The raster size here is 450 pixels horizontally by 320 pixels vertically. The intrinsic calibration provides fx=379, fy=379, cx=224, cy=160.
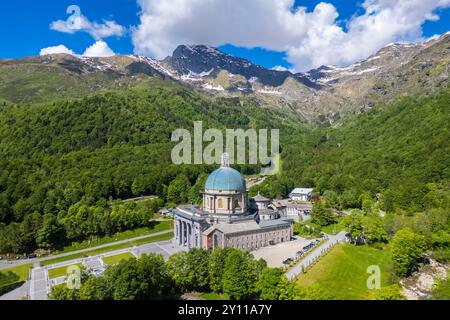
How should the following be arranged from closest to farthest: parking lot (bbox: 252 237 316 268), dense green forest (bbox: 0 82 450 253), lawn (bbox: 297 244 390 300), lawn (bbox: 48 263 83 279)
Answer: lawn (bbox: 297 244 390 300), lawn (bbox: 48 263 83 279), parking lot (bbox: 252 237 316 268), dense green forest (bbox: 0 82 450 253)

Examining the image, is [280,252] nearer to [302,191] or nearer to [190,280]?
[190,280]

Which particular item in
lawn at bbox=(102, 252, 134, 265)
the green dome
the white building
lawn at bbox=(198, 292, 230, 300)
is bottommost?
lawn at bbox=(198, 292, 230, 300)

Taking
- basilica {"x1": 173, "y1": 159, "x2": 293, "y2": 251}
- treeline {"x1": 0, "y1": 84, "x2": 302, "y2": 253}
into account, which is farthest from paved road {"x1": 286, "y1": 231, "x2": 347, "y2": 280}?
treeline {"x1": 0, "y1": 84, "x2": 302, "y2": 253}

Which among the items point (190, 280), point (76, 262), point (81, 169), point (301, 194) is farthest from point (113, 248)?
point (301, 194)

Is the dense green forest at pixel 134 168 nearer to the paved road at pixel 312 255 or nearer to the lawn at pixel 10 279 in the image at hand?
the lawn at pixel 10 279

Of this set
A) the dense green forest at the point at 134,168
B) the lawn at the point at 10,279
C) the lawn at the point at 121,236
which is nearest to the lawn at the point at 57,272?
the lawn at the point at 10,279

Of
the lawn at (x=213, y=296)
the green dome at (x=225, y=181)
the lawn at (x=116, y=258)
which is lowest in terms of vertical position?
the lawn at (x=213, y=296)

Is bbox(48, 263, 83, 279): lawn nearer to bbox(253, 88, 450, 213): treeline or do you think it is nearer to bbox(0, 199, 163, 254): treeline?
bbox(0, 199, 163, 254): treeline
